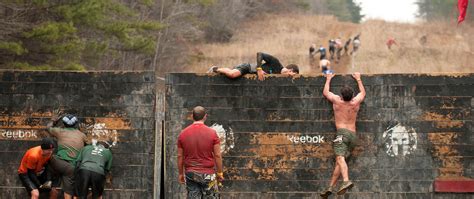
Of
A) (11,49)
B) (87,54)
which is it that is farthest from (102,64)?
(11,49)

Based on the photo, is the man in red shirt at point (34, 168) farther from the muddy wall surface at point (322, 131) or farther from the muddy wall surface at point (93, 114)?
the muddy wall surface at point (322, 131)

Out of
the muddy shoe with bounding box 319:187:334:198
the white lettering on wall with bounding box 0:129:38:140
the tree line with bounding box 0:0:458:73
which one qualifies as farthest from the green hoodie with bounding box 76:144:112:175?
the tree line with bounding box 0:0:458:73

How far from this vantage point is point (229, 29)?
68.5m

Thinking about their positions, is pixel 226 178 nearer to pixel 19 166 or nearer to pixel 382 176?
pixel 382 176

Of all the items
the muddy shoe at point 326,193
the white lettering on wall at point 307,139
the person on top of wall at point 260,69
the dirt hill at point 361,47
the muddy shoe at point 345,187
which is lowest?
the muddy shoe at point 326,193

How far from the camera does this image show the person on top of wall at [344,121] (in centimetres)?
1130

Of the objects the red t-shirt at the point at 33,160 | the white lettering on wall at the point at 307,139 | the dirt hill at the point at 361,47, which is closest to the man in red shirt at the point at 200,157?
the white lettering on wall at the point at 307,139

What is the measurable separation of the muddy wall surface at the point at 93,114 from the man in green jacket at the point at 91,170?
49cm

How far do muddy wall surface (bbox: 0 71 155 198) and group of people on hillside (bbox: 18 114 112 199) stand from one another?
259 millimetres

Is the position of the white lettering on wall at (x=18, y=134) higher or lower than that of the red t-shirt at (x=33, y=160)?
higher

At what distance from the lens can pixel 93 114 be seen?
38.6 ft

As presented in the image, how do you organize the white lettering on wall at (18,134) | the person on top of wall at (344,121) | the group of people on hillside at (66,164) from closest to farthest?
the group of people on hillside at (66,164) < the person on top of wall at (344,121) < the white lettering on wall at (18,134)

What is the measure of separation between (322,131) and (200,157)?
2.62 meters

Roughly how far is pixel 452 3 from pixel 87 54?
64101 millimetres
